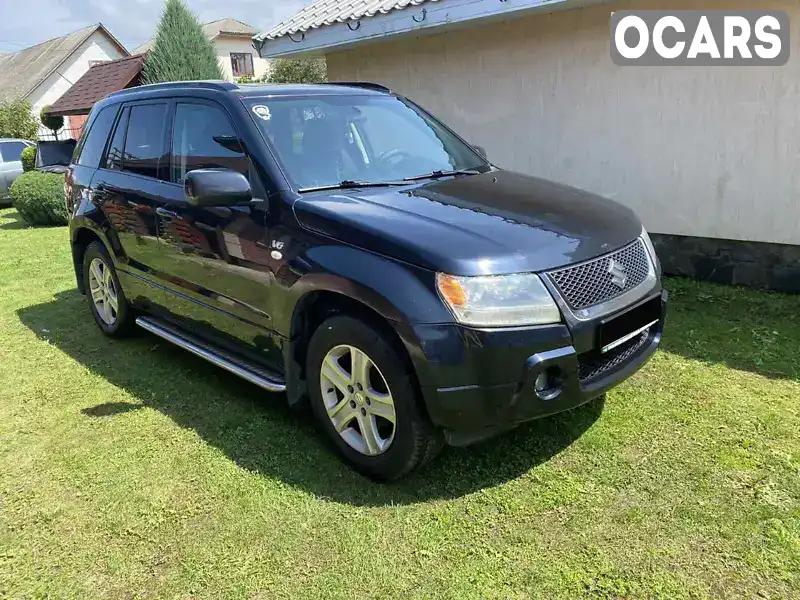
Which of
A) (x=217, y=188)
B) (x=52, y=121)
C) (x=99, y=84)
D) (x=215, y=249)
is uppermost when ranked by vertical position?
(x=99, y=84)

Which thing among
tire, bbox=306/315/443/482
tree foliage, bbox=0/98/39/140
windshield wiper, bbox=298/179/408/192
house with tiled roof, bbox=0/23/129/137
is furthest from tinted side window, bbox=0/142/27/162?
house with tiled roof, bbox=0/23/129/137

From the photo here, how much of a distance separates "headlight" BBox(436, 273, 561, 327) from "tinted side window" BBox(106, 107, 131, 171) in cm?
324

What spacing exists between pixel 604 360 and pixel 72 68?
1727 inches

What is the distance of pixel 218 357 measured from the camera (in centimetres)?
394

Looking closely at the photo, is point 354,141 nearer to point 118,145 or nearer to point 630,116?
point 118,145

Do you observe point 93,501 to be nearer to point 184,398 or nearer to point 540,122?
point 184,398

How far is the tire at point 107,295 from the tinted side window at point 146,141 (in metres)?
0.90

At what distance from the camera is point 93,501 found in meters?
3.19

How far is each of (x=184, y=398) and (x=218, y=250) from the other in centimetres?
112

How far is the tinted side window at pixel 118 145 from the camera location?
4844 millimetres

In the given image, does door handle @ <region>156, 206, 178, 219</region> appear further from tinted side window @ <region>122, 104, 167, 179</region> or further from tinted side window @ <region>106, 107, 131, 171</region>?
tinted side window @ <region>106, 107, 131, 171</region>

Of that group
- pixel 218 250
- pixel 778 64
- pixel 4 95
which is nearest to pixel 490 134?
pixel 778 64

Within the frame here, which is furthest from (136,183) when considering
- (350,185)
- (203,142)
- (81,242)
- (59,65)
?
(59,65)
